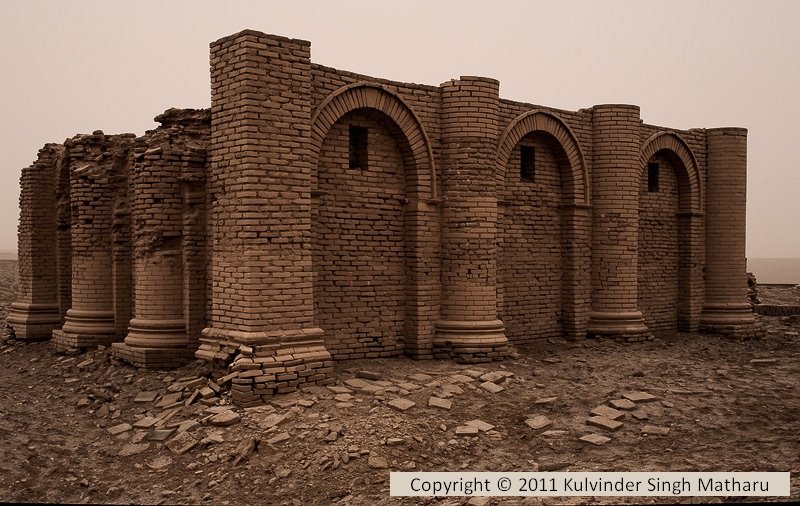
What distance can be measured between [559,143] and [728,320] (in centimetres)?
574

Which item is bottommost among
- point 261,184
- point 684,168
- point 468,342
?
point 468,342

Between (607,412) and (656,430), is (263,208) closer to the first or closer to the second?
(607,412)

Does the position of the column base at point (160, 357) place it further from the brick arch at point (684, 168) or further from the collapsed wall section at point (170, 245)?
the brick arch at point (684, 168)

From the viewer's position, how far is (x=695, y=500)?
709cm

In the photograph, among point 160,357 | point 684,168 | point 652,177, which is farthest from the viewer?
point 684,168

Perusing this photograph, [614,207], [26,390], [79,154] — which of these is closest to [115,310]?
[26,390]

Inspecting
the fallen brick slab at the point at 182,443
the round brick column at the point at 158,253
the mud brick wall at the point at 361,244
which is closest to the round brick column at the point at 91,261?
the round brick column at the point at 158,253

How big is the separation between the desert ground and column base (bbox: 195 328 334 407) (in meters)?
0.19

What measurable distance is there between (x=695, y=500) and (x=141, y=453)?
230 inches

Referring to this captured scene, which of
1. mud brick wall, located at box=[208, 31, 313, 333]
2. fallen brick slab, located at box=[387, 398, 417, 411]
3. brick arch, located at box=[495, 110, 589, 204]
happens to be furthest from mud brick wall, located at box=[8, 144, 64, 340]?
brick arch, located at box=[495, 110, 589, 204]

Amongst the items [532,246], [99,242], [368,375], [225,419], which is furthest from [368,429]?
[99,242]

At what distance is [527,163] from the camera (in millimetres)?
13609

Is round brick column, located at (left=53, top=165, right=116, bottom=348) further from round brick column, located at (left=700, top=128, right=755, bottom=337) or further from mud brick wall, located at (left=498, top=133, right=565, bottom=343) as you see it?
round brick column, located at (left=700, top=128, right=755, bottom=337)

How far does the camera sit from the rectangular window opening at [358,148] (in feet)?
37.6
